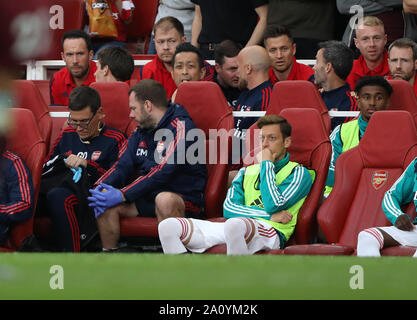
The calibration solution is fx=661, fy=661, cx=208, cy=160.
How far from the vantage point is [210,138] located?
4918 millimetres

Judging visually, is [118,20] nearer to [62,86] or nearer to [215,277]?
[62,86]

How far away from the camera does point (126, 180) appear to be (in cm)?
476

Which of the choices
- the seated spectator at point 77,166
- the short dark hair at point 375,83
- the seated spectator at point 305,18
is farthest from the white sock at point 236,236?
the seated spectator at point 305,18

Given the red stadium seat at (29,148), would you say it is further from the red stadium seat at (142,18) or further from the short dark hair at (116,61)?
the red stadium seat at (142,18)

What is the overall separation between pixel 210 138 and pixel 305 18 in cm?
221

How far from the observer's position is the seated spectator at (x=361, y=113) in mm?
4836

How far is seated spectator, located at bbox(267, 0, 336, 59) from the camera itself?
647 centimetres

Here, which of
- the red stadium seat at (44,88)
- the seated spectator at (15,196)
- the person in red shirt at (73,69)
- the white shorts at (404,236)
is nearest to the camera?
the white shorts at (404,236)

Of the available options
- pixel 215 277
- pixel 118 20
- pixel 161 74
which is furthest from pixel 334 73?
pixel 215 277

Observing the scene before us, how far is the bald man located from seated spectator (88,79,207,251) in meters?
0.53

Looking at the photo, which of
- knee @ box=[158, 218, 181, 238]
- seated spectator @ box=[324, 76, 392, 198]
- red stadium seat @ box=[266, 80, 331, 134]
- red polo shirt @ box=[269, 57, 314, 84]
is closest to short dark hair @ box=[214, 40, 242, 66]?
red polo shirt @ box=[269, 57, 314, 84]

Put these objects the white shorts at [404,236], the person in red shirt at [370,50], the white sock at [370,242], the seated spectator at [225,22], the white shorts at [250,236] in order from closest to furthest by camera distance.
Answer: the white sock at [370,242], the white shorts at [404,236], the white shorts at [250,236], the person in red shirt at [370,50], the seated spectator at [225,22]

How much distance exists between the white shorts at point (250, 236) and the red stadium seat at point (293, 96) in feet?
3.86

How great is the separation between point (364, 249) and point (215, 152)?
145 cm
